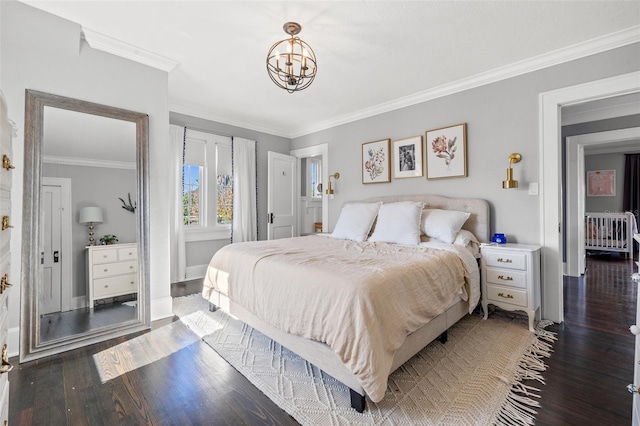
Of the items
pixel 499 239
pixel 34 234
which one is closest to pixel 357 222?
pixel 499 239

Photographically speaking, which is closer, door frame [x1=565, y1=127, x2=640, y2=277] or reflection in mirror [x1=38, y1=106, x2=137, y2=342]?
reflection in mirror [x1=38, y1=106, x2=137, y2=342]

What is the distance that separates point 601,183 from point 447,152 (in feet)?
19.8

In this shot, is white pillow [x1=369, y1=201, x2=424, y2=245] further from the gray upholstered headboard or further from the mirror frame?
the mirror frame

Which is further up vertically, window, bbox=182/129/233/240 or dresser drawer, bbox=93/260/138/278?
window, bbox=182/129/233/240

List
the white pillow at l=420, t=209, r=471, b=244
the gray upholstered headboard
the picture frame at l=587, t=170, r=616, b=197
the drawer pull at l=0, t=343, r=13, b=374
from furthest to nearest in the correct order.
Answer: the picture frame at l=587, t=170, r=616, b=197, the gray upholstered headboard, the white pillow at l=420, t=209, r=471, b=244, the drawer pull at l=0, t=343, r=13, b=374

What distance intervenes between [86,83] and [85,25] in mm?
430

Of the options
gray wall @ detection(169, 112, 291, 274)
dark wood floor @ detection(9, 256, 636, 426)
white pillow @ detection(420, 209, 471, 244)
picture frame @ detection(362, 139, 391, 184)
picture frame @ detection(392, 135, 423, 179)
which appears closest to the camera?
dark wood floor @ detection(9, 256, 636, 426)

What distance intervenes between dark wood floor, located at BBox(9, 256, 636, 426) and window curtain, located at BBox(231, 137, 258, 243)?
2.30m

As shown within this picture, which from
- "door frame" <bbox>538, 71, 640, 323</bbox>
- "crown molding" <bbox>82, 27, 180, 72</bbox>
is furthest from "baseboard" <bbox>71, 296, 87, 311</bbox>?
"door frame" <bbox>538, 71, 640, 323</bbox>

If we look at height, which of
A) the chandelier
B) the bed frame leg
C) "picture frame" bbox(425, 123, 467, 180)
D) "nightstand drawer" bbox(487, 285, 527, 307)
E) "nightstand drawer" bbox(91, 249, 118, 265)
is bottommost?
the bed frame leg

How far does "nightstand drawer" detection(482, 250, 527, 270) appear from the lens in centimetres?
251

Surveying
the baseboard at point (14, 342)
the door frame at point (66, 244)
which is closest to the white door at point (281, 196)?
the door frame at point (66, 244)

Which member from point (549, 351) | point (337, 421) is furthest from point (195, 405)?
point (549, 351)

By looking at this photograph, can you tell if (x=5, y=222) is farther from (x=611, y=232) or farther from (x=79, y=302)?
(x=611, y=232)
